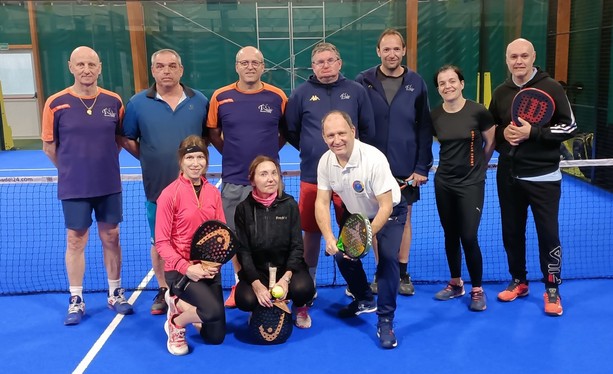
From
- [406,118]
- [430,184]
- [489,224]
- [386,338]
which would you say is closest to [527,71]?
[406,118]

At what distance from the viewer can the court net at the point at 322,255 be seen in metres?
4.98

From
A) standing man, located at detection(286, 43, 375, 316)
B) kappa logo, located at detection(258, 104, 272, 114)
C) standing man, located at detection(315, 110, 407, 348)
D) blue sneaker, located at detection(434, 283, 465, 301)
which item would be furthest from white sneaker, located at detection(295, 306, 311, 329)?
kappa logo, located at detection(258, 104, 272, 114)

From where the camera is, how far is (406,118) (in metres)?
4.27

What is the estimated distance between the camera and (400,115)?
14.0 ft

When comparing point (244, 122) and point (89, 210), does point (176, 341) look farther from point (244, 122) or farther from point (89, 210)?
point (244, 122)

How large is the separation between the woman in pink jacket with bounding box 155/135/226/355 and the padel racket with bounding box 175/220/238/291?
0.23 feet

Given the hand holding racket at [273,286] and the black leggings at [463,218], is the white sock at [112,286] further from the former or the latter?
the black leggings at [463,218]

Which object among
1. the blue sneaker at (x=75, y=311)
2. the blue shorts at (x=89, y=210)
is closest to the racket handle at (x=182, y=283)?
the blue shorts at (x=89, y=210)

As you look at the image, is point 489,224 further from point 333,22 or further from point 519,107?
point 333,22

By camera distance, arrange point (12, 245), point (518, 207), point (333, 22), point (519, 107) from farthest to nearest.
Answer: point (333, 22), point (12, 245), point (518, 207), point (519, 107)

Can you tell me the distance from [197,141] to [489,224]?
14.0 feet

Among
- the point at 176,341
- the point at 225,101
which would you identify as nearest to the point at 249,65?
the point at 225,101

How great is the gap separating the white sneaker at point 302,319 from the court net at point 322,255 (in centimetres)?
85

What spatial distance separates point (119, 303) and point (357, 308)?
184 centimetres
